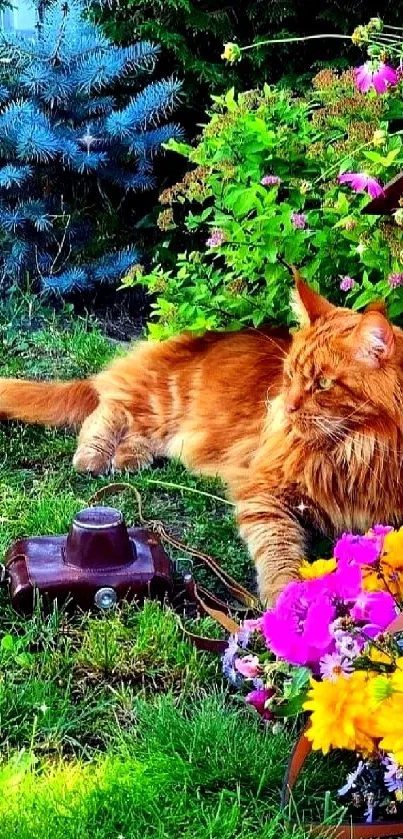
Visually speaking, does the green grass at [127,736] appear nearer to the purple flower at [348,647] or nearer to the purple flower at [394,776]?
the purple flower at [394,776]

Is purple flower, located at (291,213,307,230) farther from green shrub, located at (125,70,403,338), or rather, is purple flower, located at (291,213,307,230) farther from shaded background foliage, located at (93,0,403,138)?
shaded background foliage, located at (93,0,403,138)

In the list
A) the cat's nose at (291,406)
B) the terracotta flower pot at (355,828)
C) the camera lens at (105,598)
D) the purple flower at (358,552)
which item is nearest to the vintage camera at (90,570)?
the camera lens at (105,598)

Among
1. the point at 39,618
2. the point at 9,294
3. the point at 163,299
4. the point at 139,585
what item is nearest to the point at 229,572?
the point at 139,585

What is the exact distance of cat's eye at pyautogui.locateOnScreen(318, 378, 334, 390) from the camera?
2.75 meters

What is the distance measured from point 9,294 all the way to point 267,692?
401 centimetres

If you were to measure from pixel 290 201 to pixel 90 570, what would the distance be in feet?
5.67

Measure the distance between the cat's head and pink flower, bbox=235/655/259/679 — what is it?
36.6 inches

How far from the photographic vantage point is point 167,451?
3.69 m

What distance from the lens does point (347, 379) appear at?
107 inches

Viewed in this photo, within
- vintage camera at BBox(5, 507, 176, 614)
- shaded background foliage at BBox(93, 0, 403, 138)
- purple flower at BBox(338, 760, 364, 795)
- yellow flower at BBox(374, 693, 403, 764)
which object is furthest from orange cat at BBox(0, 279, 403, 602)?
shaded background foliage at BBox(93, 0, 403, 138)

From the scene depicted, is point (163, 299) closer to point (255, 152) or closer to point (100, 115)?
point (255, 152)

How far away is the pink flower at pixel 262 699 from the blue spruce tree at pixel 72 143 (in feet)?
12.3

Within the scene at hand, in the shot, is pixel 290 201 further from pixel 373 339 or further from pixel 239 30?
pixel 239 30

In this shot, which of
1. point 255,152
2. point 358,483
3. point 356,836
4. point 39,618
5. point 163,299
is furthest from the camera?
point 163,299
